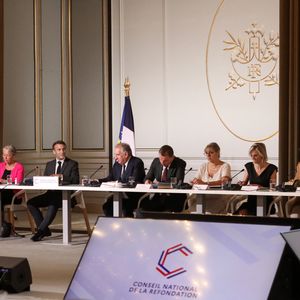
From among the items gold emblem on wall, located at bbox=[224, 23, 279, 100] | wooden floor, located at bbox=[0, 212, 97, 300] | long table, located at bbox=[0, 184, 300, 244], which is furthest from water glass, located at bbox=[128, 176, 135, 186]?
gold emblem on wall, located at bbox=[224, 23, 279, 100]

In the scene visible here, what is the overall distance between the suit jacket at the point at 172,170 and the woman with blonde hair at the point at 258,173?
66 cm

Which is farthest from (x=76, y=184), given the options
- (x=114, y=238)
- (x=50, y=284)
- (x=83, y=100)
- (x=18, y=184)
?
(x=114, y=238)

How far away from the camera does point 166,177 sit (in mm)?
7121

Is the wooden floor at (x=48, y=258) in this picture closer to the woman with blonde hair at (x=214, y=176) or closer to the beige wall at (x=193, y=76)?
the woman with blonde hair at (x=214, y=176)

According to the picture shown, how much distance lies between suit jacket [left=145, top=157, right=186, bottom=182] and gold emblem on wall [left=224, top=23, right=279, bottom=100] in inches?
75.5

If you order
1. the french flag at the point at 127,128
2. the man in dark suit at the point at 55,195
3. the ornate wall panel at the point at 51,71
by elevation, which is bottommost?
the man in dark suit at the point at 55,195

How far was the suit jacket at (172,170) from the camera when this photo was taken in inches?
277

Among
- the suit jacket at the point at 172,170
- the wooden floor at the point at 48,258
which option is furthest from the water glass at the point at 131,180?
the wooden floor at the point at 48,258

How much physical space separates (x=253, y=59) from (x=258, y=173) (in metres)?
2.21

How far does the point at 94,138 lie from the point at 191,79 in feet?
6.29

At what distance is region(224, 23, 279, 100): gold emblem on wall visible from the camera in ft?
27.6

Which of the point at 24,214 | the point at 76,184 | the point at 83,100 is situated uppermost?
the point at 83,100

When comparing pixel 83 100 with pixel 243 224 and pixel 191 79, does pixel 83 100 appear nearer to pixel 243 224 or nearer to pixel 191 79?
pixel 191 79

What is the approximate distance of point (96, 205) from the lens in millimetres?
9930
